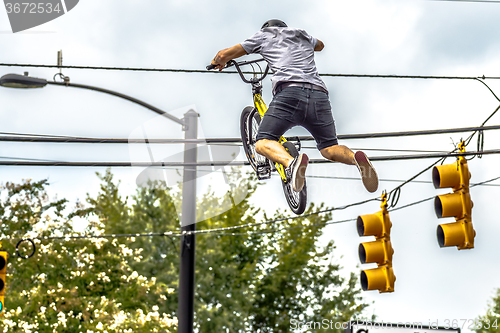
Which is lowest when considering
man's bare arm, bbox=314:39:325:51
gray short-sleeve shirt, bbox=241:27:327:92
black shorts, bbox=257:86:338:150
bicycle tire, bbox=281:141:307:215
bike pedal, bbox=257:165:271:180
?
bicycle tire, bbox=281:141:307:215

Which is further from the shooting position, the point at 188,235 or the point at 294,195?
the point at 188,235

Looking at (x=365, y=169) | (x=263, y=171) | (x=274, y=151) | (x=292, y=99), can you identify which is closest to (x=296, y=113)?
(x=292, y=99)

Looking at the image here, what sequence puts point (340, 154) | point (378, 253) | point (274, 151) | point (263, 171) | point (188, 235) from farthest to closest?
point (188, 235) → point (378, 253) → point (263, 171) → point (340, 154) → point (274, 151)

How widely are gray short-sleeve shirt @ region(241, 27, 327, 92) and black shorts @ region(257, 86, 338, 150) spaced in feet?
0.46

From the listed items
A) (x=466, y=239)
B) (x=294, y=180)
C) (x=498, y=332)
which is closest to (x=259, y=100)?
(x=294, y=180)

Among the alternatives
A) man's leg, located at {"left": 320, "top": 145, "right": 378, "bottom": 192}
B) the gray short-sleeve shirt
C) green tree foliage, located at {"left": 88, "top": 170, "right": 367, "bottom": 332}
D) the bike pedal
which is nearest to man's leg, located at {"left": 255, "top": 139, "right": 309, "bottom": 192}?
man's leg, located at {"left": 320, "top": 145, "right": 378, "bottom": 192}

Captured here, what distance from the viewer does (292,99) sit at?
4762 millimetres

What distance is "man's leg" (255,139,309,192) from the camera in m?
4.44

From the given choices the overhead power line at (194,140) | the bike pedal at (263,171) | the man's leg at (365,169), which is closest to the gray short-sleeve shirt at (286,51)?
the man's leg at (365,169)

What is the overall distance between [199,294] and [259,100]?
2083 cm

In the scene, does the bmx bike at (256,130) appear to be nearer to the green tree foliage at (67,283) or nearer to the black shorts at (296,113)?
the black shorts at (296,113)

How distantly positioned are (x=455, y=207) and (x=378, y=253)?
1309 mm

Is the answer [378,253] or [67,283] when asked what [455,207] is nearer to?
[378,253]

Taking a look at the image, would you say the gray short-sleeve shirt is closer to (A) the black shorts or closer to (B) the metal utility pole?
(A) the black shorts
